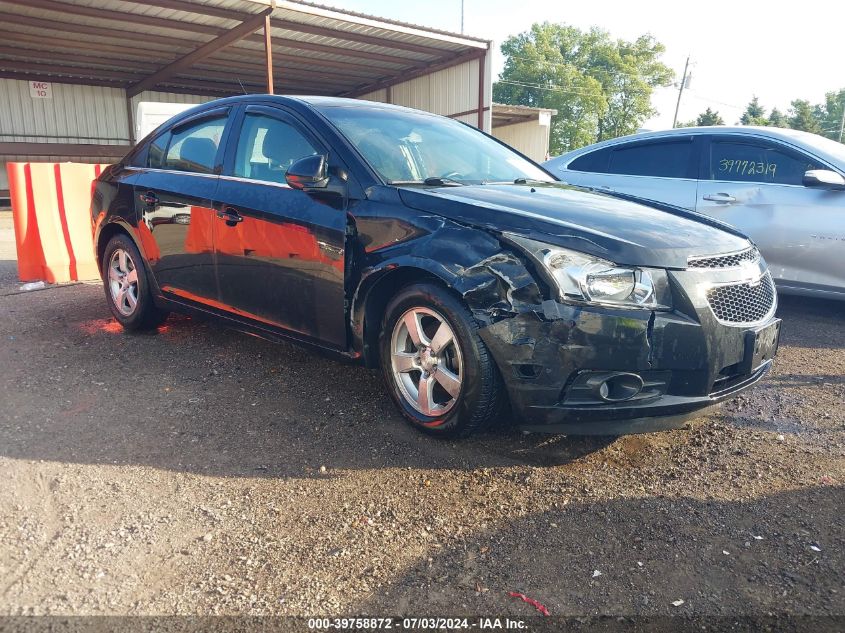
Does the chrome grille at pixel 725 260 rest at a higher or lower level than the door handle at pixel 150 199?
lower

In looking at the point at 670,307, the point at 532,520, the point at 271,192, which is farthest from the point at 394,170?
the point at 532,520

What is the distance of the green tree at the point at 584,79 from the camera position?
5994cm

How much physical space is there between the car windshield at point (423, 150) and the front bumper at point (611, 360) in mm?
1178

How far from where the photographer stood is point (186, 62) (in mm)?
18641

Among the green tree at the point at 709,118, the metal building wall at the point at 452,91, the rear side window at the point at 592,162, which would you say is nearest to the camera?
the rear side window at the point at 592,162

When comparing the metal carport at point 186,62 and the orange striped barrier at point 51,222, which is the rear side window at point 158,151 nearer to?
the orange striped barrier at point 51,222

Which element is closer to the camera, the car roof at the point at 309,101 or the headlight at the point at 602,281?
the headlight at the point at 602,281

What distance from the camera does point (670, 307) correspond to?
2.73 meters

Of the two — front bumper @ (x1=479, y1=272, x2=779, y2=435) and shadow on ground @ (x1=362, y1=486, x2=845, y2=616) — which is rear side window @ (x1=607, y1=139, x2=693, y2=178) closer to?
front bumper @ (x1=479, y1=272, x2=779, y2=435)

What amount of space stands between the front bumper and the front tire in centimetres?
11

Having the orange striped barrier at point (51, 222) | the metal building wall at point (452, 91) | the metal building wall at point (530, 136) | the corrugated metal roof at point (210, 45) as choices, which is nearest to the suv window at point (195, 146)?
the orange striped barrier at point (51, 222)

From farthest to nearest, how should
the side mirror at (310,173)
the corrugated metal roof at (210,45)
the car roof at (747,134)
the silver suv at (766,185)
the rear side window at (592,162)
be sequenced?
the corrugated metal roof at (210,45), the rear side window at (592,162), the car roof at (747,134), the silver suv at (766,185), the side mirror at (310,173)

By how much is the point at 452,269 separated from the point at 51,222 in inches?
235

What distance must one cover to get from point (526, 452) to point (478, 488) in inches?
17.6
